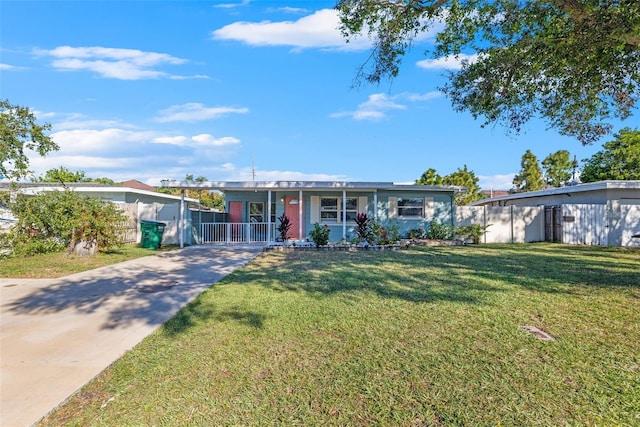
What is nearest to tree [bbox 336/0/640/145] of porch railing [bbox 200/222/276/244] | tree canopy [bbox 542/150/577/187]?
porch railing [bbox 200/222/276/244]

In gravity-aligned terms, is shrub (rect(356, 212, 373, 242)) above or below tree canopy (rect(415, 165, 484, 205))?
below

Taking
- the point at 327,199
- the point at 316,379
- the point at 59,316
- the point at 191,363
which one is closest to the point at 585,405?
the point at 316,379

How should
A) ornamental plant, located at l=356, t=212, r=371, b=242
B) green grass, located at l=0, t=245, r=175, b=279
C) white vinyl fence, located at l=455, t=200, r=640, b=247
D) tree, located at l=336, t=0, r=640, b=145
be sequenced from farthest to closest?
white vinyl fence, located at l=455, t=200, r=640, b=247
ornamental plant, located at l=356, t=212, r=371, b=242
green grass, located at l=0, t=245, r=175, b=279
tree, located at l=336, t=0, r=640, b=145

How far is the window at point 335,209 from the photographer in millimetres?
16578

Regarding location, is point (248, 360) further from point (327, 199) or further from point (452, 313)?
point (327, 199)

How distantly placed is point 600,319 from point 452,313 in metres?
1.72

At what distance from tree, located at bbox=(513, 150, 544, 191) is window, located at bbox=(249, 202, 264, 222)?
27.6m

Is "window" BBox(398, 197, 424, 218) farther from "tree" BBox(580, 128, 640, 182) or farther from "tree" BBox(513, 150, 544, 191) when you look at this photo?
"tree" BBox(513, 150, 544, 191)

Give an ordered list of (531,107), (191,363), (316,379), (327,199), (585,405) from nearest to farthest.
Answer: (585,405), (316,379), (191,363), (531,107), (327,199)

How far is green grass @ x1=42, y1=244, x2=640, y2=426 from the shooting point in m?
2.43

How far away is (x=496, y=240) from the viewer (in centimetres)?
1736

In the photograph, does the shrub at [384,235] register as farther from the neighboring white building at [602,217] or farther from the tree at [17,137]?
the tree at [17,137]

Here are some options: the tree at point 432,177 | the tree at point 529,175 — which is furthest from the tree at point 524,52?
the tree at point 529,175

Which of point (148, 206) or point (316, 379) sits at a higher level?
point (148, 206)
